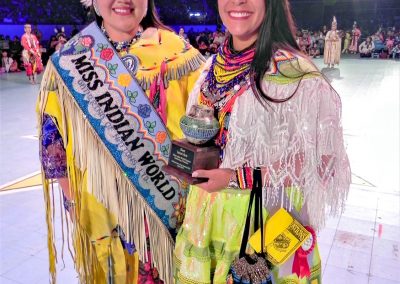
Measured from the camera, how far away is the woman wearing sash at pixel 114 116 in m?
1.40

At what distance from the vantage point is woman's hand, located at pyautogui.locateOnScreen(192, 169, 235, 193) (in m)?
1.05

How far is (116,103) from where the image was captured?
1406 mm

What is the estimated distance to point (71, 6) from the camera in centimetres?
1529

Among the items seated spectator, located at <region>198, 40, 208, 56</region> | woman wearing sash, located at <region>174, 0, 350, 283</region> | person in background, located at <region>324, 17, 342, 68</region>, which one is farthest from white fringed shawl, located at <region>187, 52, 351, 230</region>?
seated spectator, located at <region>198, 40, 208, 56</region>

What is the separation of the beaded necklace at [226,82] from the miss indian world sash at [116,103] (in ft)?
0.91

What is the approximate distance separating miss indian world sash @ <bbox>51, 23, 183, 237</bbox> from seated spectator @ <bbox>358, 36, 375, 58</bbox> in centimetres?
1782

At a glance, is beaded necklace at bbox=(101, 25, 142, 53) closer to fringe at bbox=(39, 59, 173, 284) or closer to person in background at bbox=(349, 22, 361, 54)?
fringe at bbox=(39, 59, 173, 284)

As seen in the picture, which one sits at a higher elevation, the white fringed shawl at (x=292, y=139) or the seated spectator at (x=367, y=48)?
the white fringed shawl at (x=292, y=139)

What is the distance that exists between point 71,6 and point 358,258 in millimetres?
15095

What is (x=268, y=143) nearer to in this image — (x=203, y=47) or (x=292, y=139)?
(x=292, y=139)

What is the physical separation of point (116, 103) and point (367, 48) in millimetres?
18060

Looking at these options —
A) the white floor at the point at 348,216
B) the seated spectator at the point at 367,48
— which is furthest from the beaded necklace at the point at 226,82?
the seated spectator at the point at 367,48

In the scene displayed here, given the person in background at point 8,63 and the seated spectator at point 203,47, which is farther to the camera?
the seated spectator at point 203,47

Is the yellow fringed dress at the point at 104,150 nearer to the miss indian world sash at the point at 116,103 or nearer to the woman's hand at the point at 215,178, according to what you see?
the miss indian world sash at the point at 116,103
